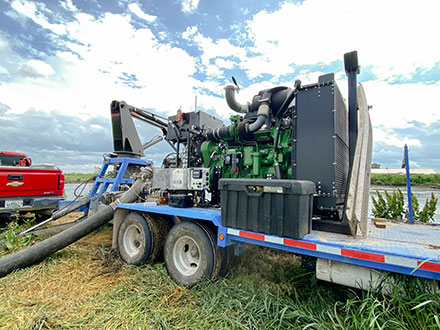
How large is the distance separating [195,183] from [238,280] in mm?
1930

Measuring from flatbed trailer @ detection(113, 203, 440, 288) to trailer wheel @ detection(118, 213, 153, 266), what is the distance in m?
1.53

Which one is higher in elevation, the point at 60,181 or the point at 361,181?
the point at 361,181

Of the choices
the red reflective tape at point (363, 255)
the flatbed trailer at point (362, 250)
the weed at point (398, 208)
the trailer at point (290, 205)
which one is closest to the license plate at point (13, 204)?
the trailer at point (290, 205)

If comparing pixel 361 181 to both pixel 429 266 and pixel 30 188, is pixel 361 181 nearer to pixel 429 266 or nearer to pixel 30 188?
pixel 429 266

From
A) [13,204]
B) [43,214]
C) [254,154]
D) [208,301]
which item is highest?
[254,154]

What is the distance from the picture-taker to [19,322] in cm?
272

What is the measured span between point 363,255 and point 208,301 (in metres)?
1.73

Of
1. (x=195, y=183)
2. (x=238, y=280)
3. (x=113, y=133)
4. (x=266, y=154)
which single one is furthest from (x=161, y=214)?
(x=113, y=133)

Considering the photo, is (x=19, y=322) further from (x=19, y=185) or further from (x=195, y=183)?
(x=19, y=185)

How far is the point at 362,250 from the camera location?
91.5 inches

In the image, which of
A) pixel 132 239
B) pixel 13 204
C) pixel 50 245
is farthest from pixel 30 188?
pixel 132 239

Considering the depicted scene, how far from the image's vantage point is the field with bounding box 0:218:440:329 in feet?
7.24

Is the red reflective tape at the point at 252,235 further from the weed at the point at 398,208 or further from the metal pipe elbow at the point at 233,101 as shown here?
the weed at the point at 398,208

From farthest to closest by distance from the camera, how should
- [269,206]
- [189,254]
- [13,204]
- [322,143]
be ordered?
[13,204], [189,254], [322,143], [269,206]
